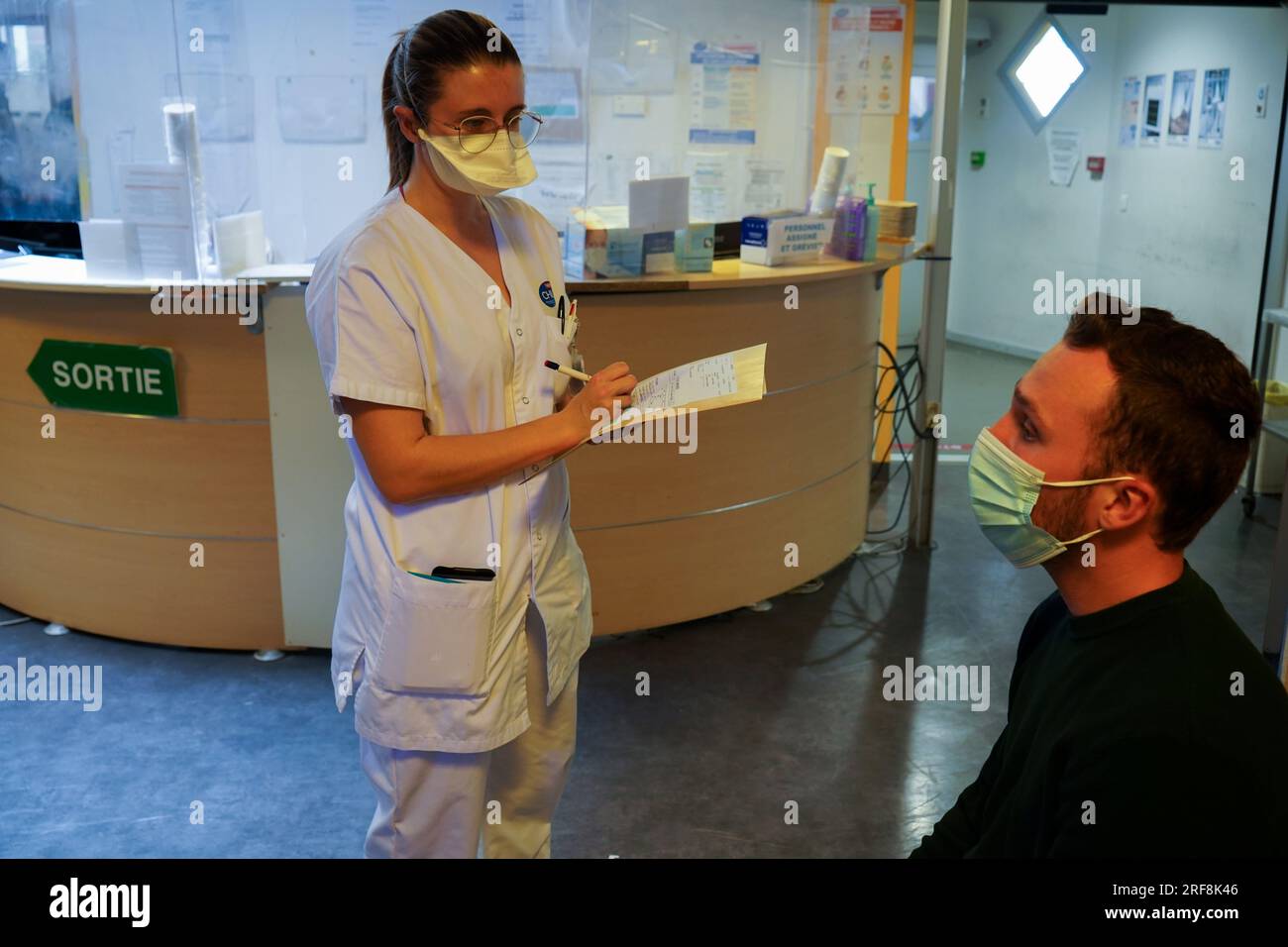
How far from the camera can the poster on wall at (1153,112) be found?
6965mm

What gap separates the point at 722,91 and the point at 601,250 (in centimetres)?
210

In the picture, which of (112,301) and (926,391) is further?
(926,391)

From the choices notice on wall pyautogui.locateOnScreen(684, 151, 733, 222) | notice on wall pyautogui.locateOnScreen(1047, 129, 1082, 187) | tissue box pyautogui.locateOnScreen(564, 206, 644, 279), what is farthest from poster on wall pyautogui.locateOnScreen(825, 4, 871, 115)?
notice on wall pyautogui.locateOnScreen(1047, 129, 1082, 187)

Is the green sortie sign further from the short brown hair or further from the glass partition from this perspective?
the short brown hair

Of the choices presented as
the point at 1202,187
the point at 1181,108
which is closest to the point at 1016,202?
the point at 1181,108

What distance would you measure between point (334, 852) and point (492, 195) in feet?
5.22

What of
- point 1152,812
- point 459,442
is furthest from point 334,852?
point 1152,812

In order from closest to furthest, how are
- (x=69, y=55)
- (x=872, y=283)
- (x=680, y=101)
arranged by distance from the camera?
1. (x=872, y=283)
2. (x=69, y=55)
3. (x=680, y=101)

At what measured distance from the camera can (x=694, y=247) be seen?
3646 mm

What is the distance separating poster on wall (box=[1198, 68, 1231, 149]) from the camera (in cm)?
610

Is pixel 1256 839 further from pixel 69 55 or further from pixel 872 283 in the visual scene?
pixel 69 55

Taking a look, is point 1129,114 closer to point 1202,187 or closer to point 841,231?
point 1202,187

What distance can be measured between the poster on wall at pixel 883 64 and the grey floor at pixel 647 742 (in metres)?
2.45

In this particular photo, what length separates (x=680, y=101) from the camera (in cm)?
519
